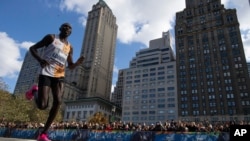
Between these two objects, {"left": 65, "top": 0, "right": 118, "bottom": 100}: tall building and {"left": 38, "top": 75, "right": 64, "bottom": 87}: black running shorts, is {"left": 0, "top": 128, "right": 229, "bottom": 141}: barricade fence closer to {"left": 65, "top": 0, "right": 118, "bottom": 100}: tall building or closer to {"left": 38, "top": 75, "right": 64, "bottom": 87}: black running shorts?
{"left": 38, "top": 75, "right": 64, "bottom": 87}: black running shorts

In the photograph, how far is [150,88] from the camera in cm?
13538

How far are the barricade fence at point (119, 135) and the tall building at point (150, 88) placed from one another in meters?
101

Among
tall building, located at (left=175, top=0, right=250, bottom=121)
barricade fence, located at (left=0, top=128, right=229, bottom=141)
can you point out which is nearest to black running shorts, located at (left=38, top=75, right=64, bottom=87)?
barricade fence, located at (left=0, top=128, right=229, bottom=141)

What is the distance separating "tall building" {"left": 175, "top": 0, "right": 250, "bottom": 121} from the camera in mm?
108938

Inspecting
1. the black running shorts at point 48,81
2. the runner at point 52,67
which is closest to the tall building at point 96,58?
the runner at point 52,67

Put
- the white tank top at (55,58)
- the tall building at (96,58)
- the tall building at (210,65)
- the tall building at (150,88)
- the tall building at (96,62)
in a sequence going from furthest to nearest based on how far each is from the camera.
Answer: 1. the tall building at (96,58)
2. the tall building at (96,62)
3. the tall building at (150,88)
4. the tall building at (210,65)
5. the white tank top at (55,58)

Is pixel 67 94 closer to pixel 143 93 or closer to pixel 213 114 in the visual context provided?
pixel 143 93

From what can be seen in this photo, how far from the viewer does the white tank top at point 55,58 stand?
5.60m

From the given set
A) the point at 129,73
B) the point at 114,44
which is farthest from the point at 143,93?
the point at 114,44

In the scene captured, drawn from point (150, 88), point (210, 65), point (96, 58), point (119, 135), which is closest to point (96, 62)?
point (96, 58)

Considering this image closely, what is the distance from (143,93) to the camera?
136m

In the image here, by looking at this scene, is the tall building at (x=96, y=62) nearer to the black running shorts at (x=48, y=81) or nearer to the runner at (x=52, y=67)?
the runner at (x=52, y=67)

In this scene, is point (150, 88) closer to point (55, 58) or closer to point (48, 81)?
point (55, 58)

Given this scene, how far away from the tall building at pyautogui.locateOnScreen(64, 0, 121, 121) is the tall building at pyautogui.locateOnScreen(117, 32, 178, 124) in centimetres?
1395
